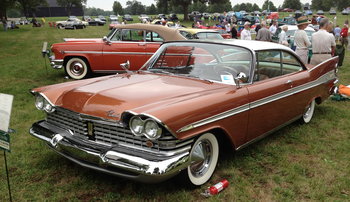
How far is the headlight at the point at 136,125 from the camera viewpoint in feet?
8.73

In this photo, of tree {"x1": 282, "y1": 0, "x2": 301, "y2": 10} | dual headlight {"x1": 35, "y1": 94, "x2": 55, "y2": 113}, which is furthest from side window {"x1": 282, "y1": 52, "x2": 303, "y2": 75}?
tree {"x1": 282, "y1": 0, "x2": 301, "y2": 10}

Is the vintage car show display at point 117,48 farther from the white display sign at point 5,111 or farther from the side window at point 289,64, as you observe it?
the white display sign at point 5,111

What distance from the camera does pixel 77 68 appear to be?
8.60m

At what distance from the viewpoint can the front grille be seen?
275 centimetres

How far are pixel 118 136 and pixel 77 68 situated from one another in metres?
6.21

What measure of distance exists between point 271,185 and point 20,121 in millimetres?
4204

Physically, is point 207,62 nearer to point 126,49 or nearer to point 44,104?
point 44,104

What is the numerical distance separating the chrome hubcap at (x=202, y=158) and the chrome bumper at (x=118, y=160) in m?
0.30

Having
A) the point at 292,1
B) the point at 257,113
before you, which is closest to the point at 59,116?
the point at 257,113


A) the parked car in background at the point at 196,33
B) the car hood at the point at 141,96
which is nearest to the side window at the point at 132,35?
the parked car in background at the point at 196,33

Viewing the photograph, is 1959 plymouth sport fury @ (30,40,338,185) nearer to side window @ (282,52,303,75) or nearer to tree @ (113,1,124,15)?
side window @ (282,52,303,75)

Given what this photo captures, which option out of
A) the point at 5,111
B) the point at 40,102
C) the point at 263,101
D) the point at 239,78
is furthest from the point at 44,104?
the point at 263,101

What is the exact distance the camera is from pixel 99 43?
8.34m

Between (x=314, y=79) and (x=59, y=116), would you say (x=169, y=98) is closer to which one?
(x=59, y=116)
